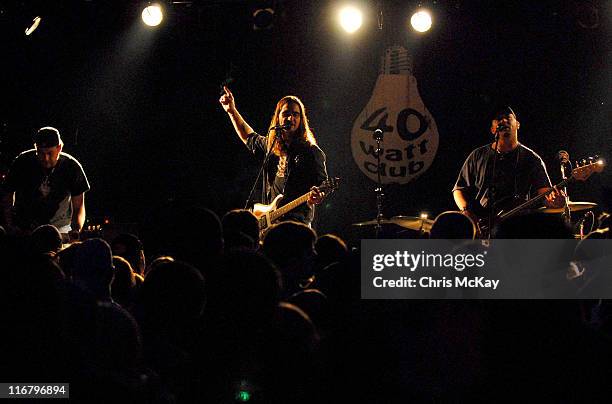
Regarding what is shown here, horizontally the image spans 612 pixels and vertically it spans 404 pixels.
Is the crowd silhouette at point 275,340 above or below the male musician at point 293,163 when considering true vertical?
below

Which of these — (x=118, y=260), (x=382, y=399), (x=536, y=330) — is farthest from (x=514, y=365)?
(x=118, y=260)

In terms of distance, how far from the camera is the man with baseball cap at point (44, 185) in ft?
20.6

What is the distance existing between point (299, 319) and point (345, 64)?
7181 millimetres

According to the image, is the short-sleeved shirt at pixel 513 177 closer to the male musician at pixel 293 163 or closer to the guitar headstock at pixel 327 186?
the guitar headstock at pixel 327 186

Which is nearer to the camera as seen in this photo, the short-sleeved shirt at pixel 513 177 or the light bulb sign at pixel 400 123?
the short-sleeved shirt at pixel 513 177

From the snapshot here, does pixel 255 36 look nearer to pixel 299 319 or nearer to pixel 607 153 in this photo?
pixel 607 153

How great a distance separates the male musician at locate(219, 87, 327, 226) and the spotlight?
6.18 feet

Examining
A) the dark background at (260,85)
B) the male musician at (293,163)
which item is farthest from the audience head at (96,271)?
the dark background at (260,85)

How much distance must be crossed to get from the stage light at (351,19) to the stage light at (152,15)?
219 centimetres

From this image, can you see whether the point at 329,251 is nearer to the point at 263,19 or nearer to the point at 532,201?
the point at 532,201

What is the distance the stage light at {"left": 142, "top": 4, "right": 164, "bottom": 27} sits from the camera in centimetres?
841

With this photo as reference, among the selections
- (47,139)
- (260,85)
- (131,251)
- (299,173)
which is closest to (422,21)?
(260,85)

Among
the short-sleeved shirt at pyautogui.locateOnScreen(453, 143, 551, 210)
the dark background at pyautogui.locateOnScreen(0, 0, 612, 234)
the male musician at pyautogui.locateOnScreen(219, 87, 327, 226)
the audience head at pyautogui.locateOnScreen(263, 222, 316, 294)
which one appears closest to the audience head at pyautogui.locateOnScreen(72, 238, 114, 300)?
the audience head at pyautogui.locateOnScreen(263, 222, 316, 294)

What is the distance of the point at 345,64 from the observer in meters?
9.07
